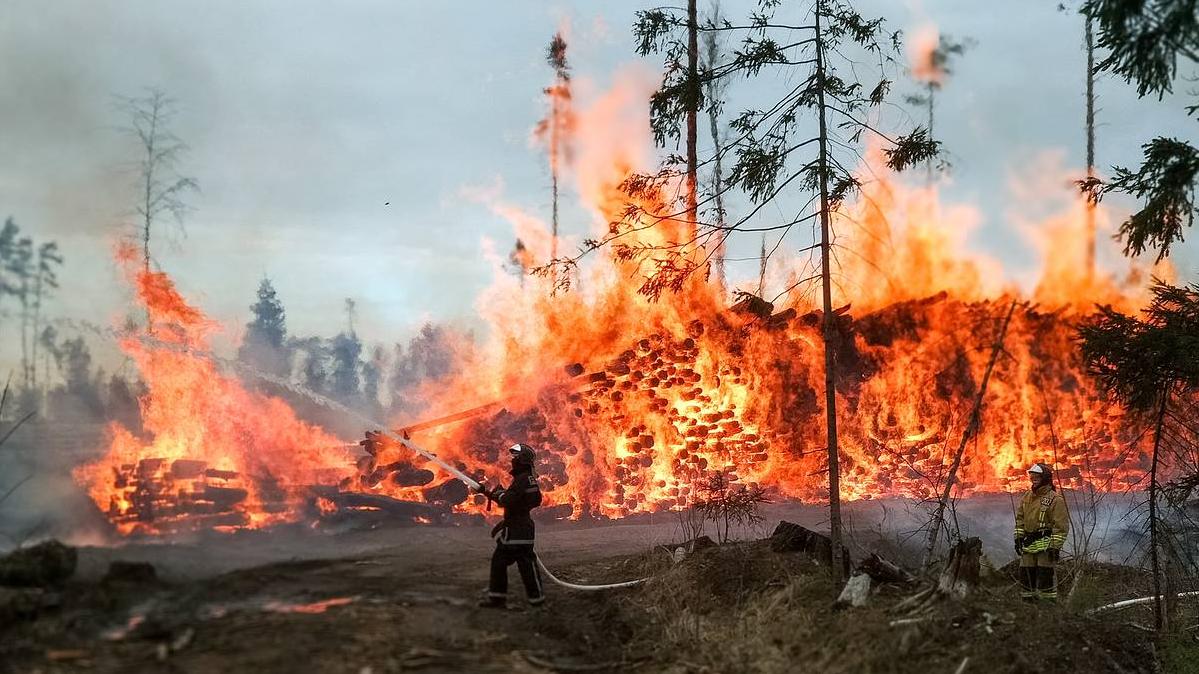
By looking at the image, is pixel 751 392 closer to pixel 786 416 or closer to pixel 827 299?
pixel 786 416

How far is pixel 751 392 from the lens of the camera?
19.4m

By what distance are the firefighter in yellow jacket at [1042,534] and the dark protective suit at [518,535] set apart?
6.20m

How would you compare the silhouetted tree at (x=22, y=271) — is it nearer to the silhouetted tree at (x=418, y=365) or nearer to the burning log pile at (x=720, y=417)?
the burning log pile at (x=720, y=417)

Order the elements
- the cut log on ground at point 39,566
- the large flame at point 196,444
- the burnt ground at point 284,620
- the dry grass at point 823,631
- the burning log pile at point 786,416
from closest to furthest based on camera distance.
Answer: the burnt ground at point 284,620 < the cut log on ground at point 39,566 < the dry grass at point 823,631 < the large flame at point 196,444 < the burning log pile at point 786,416

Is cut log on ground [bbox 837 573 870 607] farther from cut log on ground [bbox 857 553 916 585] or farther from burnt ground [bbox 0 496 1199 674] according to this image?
cut log on ground [bbox 857 553 916 585]

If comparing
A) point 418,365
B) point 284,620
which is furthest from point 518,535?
point 418,365

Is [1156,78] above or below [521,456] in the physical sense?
above

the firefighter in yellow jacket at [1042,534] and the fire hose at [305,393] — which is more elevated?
the fire hose at [305,393]

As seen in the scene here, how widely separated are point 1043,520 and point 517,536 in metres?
6.70

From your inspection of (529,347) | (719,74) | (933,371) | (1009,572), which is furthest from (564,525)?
(933,371)

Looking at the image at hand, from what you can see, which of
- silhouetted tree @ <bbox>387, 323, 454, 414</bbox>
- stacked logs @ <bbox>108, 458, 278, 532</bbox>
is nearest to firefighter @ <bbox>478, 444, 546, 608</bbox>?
stacked logs @ <bbox>108, 458, 278, 532</bbox>

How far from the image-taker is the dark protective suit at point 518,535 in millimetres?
8898

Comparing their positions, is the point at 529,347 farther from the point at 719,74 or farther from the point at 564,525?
the point at 719,74

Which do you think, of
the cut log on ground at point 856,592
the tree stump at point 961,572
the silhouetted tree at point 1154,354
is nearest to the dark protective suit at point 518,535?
the cut log on ground at point 856,592
